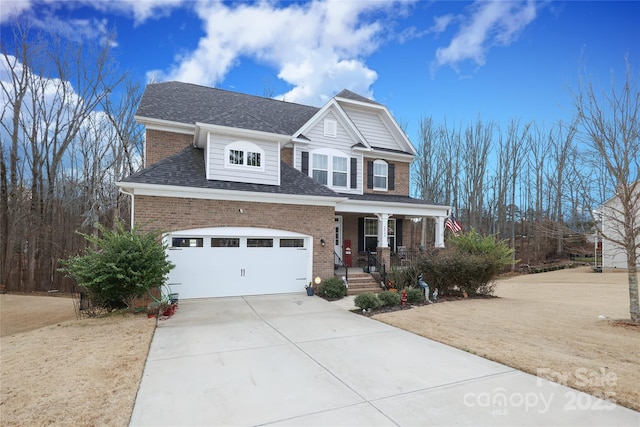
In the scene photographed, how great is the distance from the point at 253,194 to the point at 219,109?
21.3ft

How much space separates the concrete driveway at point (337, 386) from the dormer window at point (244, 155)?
21.2ft

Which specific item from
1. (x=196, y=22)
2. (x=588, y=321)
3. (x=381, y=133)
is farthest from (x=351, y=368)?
(x=196, y=22)

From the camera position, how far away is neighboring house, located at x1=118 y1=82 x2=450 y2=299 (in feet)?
36.2

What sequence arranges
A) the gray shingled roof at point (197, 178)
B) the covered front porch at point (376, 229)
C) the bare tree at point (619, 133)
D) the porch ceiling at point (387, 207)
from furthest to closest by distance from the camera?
the covered front porch at point (376, 229) → the porch ceiling at point (387, 207) → the gray shingled roof at point (197, 178) → the bare tree at point (619, 133)

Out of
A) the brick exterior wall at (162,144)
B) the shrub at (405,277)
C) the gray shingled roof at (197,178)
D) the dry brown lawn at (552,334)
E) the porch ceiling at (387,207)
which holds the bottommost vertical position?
the dry brown lawn at (552,334)

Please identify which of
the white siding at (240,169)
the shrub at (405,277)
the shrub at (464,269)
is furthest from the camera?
the shrub at (405,277)

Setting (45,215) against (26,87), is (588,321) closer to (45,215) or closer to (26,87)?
(45,215)

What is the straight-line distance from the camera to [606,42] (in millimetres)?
9062

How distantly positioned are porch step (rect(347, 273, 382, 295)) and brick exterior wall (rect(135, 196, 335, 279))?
39.7 inches

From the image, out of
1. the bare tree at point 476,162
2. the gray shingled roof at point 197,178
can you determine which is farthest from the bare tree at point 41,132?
the bare tree at point 476,162

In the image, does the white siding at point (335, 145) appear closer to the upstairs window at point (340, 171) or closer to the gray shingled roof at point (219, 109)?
the upstairs window at point (340, 171)

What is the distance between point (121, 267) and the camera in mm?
8688

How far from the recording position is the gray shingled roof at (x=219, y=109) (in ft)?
43.3

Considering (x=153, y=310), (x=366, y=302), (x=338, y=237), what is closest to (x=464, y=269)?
(x=366, y=302)
